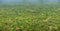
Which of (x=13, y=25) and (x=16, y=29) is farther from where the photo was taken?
(x=13, y=25)

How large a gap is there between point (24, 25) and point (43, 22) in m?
1.13

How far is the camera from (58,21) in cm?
859

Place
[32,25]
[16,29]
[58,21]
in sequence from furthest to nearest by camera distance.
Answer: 1. [58,21]
2. [32,25]
3. [16,29]

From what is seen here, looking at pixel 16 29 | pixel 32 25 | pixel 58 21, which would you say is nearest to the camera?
pixel 16 29

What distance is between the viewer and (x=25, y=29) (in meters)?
7.59

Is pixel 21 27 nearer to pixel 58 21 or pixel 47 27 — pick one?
pixel 47 27

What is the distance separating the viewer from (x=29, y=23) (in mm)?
8195

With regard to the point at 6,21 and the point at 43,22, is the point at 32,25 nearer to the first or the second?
the point at 43,22

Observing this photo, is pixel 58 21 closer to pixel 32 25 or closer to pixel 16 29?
pixel 32 25

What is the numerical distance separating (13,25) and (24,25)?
24.3 inches

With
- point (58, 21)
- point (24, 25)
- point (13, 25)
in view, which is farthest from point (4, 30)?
point (58, 21)

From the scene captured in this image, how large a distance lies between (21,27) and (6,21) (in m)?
1.57

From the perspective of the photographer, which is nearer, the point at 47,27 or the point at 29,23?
the point at 47,27

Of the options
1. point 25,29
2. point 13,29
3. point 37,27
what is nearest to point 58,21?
point 37,27
